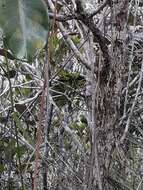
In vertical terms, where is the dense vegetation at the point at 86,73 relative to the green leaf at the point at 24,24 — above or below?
below

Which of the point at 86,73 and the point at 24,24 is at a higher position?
the point at 24,24

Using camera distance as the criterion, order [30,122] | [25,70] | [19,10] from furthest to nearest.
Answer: [30,122]
[25,70]
[19,10]

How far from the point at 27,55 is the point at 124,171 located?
0.88m

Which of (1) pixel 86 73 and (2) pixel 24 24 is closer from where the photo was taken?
(2) pixel 24 24

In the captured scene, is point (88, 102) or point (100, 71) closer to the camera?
point (100, 71)

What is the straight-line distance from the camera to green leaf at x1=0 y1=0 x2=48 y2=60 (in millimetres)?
434

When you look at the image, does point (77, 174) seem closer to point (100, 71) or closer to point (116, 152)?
point (116, 152)

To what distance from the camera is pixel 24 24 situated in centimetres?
44

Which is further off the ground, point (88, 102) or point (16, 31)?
point (16, 31)

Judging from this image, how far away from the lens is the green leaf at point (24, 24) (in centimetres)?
43

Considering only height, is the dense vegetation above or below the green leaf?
below

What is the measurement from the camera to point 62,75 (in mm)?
1597

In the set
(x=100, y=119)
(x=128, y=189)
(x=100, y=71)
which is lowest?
(x=128, y=189)

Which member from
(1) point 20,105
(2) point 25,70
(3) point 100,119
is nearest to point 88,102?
(3) point 100,119
